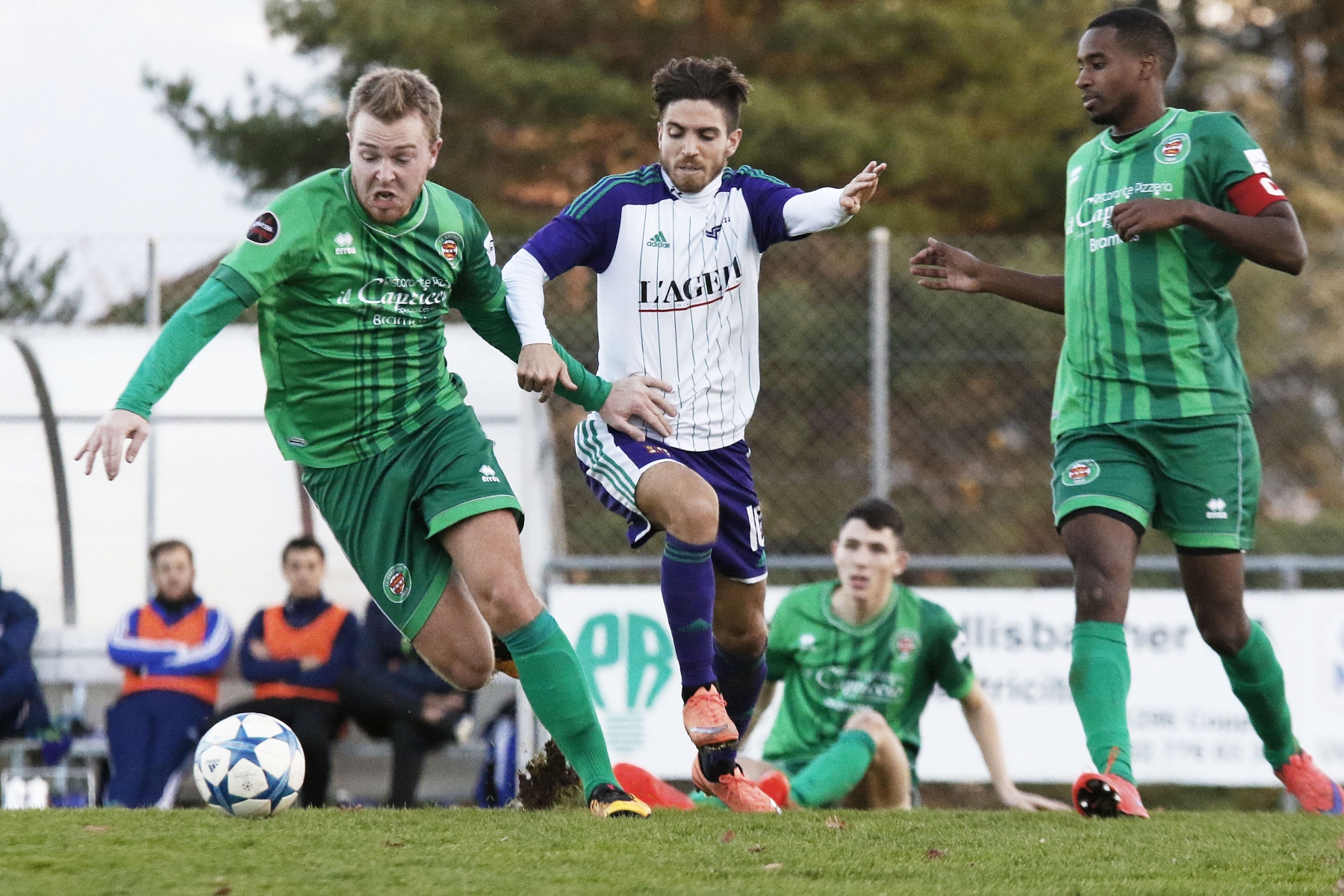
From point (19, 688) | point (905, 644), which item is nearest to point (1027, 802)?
point (905, 644)

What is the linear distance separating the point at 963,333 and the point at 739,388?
686 cm

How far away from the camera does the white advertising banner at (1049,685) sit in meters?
9.07

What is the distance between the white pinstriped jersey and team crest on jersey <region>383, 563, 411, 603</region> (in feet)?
2.84

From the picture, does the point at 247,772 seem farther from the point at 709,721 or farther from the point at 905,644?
the point at 905,644

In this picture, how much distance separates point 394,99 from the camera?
4.69 m

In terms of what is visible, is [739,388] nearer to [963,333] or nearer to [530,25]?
[963,333]

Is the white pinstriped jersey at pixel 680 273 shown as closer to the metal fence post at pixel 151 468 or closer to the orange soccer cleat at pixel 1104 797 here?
the orange soccer cleat at pixel 1104 797

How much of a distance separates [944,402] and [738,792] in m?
7.61

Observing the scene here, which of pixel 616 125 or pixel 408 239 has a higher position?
pixel 616 125

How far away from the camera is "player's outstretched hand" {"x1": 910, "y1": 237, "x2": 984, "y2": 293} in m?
5.30

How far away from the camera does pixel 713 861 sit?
12.7 ft

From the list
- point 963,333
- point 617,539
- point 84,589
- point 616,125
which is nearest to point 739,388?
point 84,589

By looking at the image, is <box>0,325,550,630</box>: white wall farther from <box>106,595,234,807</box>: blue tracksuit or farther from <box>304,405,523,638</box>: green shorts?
<box>304,405,523,638</box>: green shorts

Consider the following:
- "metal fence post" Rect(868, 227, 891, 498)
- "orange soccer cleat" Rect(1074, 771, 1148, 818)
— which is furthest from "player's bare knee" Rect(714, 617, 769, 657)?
"metal fence post" Rect(868, 227, 891, 498)
